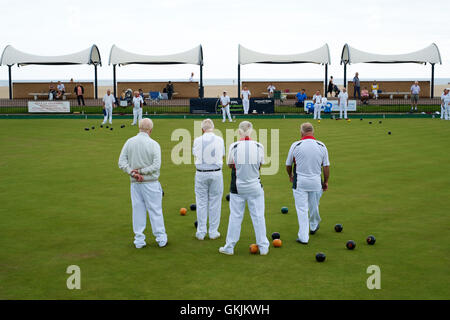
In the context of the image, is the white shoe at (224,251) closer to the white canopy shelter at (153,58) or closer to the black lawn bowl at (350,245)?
the black lawn bowl at (350,245)

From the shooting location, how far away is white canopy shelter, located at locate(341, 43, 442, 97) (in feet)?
156

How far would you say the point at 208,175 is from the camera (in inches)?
332

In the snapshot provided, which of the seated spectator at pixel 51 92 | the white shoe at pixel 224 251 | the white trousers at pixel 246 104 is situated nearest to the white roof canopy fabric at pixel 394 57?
the white trousers at pixel 246 104

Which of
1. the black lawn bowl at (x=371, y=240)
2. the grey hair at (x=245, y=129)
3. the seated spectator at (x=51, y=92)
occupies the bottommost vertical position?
the black lawn bowl at (x=371, y=240)

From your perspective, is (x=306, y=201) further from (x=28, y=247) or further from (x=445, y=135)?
(x=445, y=135)

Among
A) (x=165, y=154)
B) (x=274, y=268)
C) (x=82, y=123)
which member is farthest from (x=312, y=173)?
(x=82, y=123)

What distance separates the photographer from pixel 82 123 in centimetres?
3056

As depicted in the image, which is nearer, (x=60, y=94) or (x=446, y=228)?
(x=446, y=228)

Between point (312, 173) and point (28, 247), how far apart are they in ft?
15.2

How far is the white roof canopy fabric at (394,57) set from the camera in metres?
47.6

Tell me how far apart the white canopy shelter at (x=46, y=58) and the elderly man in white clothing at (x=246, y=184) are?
139 feet

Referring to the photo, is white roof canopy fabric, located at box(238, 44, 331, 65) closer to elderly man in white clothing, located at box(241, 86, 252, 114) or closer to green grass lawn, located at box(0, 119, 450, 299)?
elderly man in white clothing, located at box(241, 86, 252, 114)

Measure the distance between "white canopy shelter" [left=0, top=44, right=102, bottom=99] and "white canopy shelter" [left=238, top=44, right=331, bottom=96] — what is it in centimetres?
1323

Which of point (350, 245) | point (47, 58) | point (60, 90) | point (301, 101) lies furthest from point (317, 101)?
point (47, 58)
